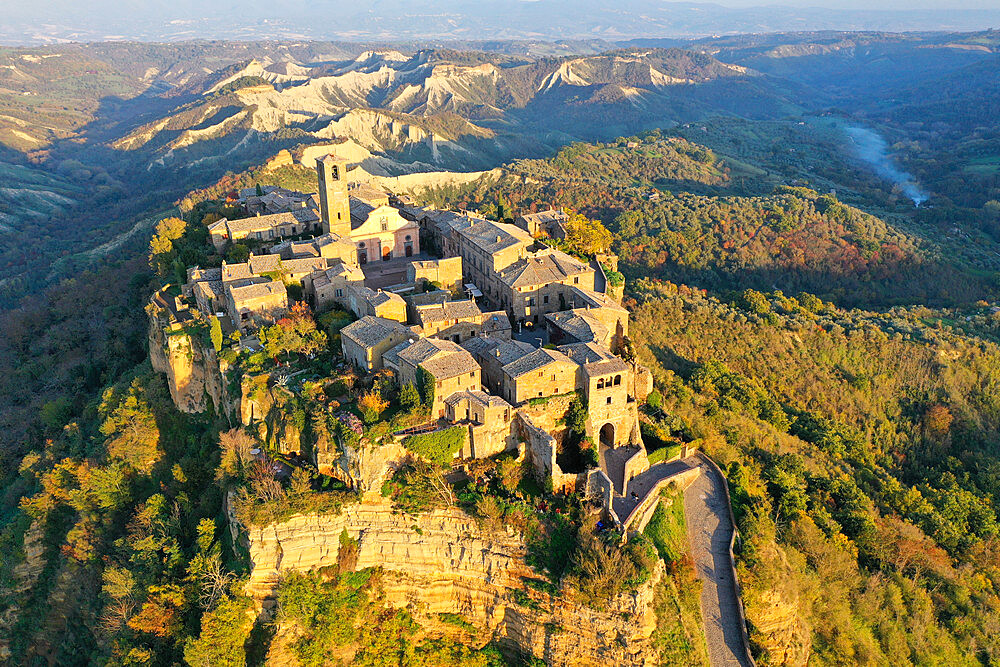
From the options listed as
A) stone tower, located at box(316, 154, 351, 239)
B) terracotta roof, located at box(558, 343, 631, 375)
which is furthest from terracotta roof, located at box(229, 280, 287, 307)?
terracotta roof, located at box(558, 343, 631, 375)

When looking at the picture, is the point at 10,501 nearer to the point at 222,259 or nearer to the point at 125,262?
the point at 222,259

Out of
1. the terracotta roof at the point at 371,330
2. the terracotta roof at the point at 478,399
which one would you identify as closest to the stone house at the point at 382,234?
the terracotta roof at the point at 371,330

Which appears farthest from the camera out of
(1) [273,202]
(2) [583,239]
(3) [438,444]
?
(1) [273,202]

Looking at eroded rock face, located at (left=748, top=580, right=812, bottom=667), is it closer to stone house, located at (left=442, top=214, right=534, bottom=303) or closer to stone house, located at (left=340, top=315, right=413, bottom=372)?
stone house, located at (left=340, top=315, right=413, bottom=372)

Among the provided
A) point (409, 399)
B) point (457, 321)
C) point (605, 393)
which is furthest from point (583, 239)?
point (409, 399)

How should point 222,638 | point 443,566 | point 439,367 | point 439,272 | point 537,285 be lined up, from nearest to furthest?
point 222,638
point 443,566
point 439,367
point 537,285
point 439,272

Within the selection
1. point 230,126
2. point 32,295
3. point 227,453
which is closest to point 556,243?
point 227,453

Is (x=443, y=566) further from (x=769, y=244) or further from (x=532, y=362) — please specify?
(x=769, y=244)

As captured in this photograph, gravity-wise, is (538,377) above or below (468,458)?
above
